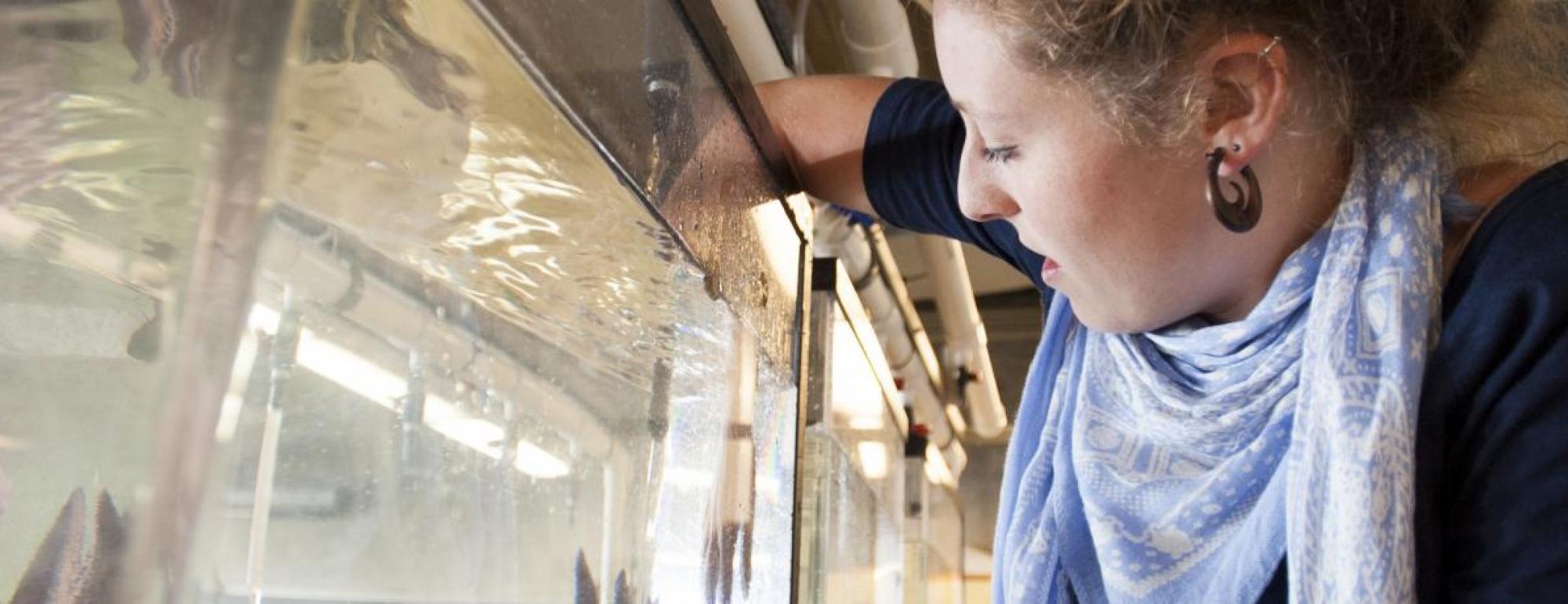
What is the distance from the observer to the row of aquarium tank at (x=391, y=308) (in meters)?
0.41

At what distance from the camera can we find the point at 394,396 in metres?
0.66

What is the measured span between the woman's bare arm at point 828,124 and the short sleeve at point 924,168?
0.04ft

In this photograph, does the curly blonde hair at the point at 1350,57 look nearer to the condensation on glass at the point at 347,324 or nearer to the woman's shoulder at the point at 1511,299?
the woman's shoulder at the point at 1511,299

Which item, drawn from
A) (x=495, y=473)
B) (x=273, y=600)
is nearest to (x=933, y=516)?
(x=495, y=473)

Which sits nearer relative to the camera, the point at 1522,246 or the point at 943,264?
the point at 1522,246

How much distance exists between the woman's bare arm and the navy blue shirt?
430mm

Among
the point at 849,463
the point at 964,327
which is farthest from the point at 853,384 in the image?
the point at 964,327

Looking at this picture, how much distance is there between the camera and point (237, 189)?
47 cm

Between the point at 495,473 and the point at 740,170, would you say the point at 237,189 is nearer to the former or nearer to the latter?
the point at 495,473

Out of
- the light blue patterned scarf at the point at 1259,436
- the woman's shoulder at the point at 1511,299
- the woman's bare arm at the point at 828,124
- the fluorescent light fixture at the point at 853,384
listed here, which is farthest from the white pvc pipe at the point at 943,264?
the woman's shoulder at the point at 1511,299

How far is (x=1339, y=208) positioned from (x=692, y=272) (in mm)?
401

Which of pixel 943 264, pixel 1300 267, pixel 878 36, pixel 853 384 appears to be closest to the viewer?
pixel 1300 267

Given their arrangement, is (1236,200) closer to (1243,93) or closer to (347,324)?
(1243,93)

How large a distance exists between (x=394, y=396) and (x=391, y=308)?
44 millimetres
